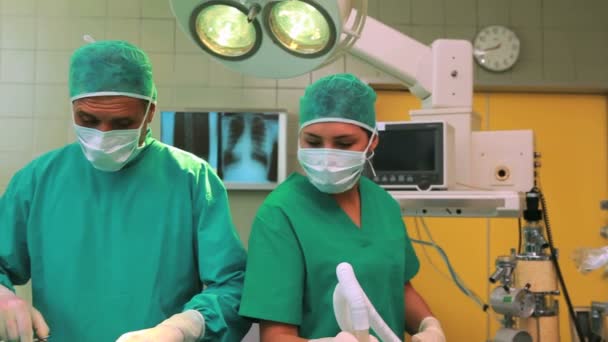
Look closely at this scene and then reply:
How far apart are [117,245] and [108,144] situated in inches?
7.8

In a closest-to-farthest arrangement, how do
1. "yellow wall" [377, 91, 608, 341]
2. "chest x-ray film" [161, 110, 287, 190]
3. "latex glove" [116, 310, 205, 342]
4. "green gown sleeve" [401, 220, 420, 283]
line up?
"latex glove" [116, 310, 205, 342]
"green gown sleeve" [401, 220, 420, 283]
"chest x-ray film" [161, 110, 287, 190]
"yellow wall" [377, 91, 608, 341]

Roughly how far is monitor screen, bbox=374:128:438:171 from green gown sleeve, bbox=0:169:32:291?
1058 mm

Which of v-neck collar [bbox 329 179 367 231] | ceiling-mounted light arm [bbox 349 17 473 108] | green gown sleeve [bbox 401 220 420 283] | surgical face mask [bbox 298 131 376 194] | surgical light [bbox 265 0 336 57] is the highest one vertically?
ceiling-mounted light arm [bbox 349 17 473 108]

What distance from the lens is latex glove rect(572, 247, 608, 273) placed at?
136 cm

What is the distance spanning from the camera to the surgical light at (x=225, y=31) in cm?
105

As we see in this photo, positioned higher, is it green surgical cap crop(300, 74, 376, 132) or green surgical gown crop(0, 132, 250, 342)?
green surgical cap crop(300, 74, 376, 132)

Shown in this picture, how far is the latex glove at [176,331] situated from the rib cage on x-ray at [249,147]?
213 cm

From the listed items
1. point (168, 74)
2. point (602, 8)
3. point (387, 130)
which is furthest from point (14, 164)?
point (602, 8)

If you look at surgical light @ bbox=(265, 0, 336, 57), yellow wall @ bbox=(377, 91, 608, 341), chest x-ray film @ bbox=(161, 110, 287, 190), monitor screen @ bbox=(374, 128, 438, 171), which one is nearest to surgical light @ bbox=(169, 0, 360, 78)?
surgical light @ bbox=(265, 0, 336, 57)

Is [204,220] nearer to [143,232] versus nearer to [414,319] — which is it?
[143,232]

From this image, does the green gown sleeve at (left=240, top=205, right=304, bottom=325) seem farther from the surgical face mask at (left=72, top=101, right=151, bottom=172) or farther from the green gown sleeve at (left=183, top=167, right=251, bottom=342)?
the surgical face mask at (left=72, top=101, right=151, bottom=172)

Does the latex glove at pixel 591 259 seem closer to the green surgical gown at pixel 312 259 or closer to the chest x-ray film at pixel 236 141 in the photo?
the green surgical gown at pixel 312 259

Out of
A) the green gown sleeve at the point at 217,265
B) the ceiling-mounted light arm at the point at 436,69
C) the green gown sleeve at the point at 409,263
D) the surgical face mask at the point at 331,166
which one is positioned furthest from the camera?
the ceiling-mounted light arm at the point at 436,69

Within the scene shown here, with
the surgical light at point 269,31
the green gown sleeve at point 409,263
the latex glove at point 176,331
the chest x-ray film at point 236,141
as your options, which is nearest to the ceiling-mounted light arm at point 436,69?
the green gown sleeve at point 409,263
